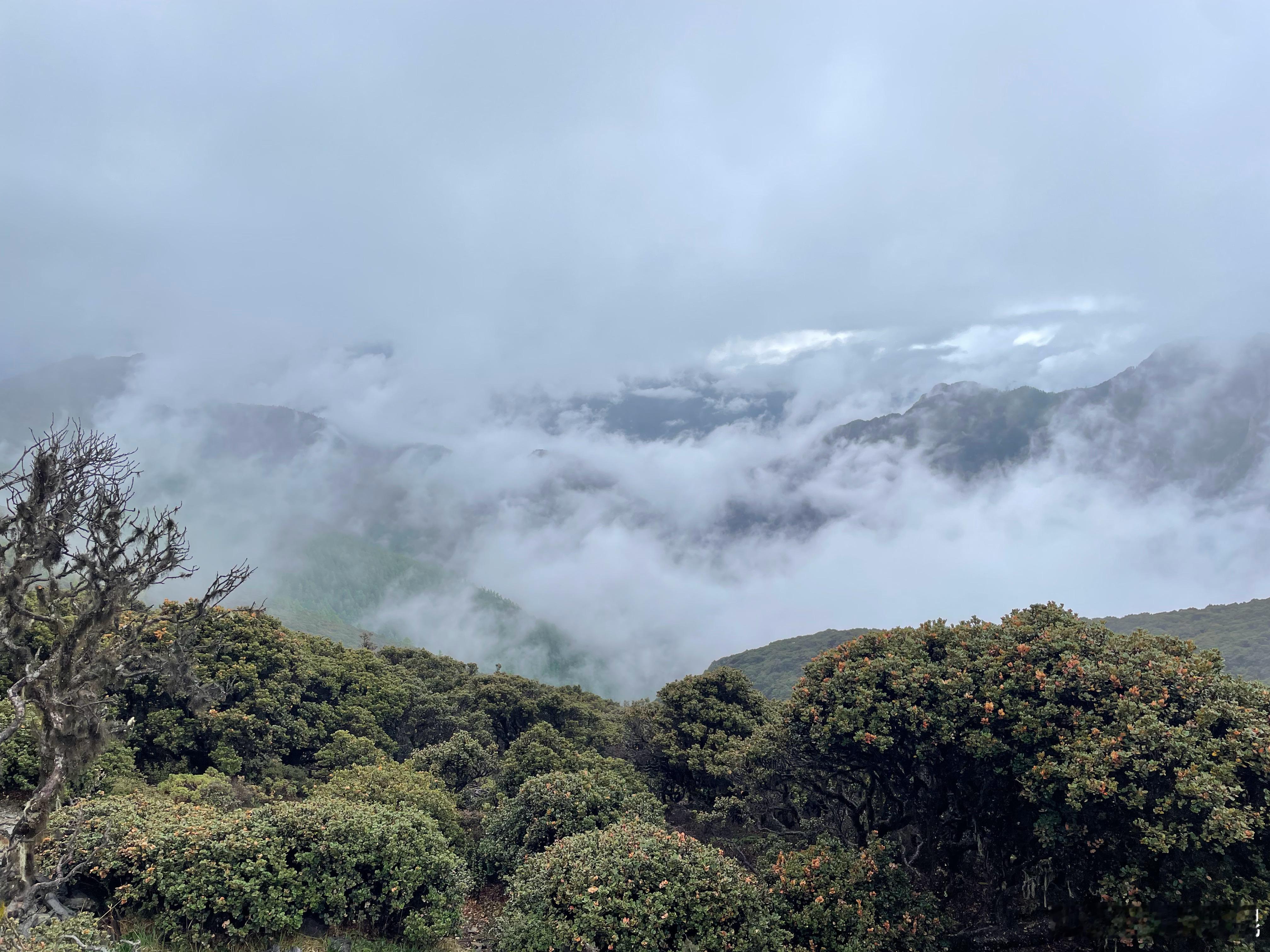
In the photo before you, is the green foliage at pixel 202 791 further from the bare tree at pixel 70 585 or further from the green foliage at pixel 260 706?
the bare tree at pixel 70 585

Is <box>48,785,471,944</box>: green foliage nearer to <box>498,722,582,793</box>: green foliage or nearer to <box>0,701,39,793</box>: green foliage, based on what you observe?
<box>0,701,39,793</box>: green foliage

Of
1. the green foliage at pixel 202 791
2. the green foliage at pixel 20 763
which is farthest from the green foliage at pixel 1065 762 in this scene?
the green foliage at pixel 20 763

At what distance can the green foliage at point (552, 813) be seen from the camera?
1594 centimetres

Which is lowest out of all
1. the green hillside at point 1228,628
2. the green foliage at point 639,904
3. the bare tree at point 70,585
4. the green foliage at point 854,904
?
the green hillside at point 1228,628

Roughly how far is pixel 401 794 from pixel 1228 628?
98.2 meters

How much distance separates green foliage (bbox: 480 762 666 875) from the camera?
15938 mm

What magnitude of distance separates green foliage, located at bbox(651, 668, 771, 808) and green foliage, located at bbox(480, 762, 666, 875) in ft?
11.1

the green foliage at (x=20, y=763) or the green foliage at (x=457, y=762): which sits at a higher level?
the green foliage at (x=20, y=763)

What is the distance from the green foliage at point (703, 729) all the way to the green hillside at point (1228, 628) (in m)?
55.2

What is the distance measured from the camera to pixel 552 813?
16203 millimetres

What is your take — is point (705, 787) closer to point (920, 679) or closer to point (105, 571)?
point (920, 679)

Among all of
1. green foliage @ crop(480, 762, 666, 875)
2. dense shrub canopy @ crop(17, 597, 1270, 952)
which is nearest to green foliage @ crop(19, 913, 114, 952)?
dense shrub canopy @ crop(17, 597, 1270, 952)

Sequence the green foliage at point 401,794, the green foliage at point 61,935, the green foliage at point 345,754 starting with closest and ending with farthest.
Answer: the green foliage at point 61,935 → the green foliage at point 401,794 → the green foliage at point 345,754

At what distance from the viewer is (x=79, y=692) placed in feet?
32.4
